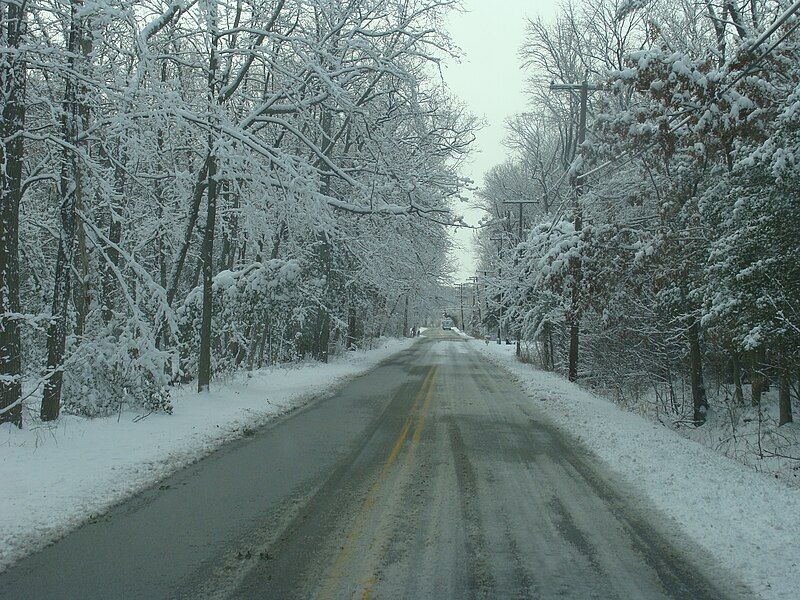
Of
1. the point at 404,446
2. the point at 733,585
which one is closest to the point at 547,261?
the point at 404,446

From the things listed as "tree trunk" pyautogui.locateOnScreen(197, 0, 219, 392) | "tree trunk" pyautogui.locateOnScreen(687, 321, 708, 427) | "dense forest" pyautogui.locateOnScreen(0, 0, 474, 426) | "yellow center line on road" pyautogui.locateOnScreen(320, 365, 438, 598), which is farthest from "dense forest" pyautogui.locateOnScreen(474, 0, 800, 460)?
"tree trunk" pyautogui.locateOnScreen(197, 0, 219, 392)

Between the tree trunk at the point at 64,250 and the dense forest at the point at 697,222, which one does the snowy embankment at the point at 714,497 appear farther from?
the tree trunk at the point at 64,250

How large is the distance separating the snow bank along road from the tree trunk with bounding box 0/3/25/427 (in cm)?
334

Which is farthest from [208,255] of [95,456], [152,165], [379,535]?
[379,535]

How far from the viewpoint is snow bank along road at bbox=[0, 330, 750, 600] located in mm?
4863

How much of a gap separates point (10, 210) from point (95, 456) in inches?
159

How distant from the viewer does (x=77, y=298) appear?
43.2 ft

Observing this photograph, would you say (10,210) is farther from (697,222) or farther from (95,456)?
(697,222)

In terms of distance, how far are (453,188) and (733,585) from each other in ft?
36.7

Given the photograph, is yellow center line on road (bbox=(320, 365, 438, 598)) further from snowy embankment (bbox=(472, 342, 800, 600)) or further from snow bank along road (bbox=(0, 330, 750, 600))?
snowy embankment (bbox=(472, 342, 800, 600))

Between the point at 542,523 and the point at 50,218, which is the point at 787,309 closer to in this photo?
the point at 542,523

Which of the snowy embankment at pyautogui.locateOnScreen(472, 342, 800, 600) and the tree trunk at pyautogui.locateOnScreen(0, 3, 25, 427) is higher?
the tree trunk at pyautogui.locateOnScreen(0, 3, 25, 427)

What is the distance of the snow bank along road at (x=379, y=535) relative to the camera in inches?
191

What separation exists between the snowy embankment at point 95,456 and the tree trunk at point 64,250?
0.58 metres
